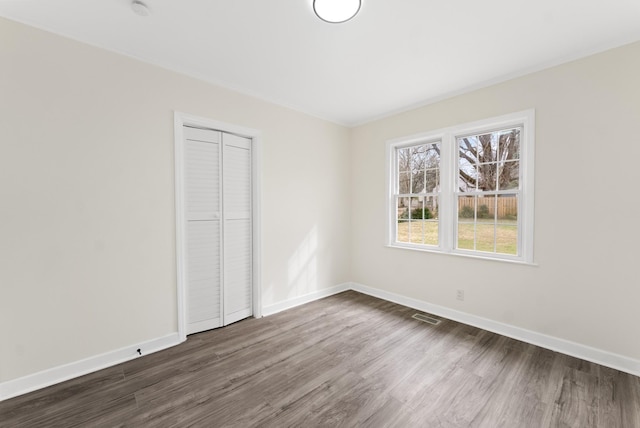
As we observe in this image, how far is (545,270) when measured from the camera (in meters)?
2.64

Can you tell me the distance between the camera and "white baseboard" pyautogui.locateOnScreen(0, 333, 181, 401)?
1961 millimetres

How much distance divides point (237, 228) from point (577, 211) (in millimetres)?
3477

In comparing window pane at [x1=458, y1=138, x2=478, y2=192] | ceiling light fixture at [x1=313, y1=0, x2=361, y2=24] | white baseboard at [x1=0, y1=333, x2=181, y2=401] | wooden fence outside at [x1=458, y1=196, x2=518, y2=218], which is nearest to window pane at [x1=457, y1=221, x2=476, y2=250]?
wooden fence outside at [x1=458, y1=196, x2=518, y2=218]

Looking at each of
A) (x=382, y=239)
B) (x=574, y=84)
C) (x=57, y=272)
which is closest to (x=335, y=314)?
(x=382, y=239)

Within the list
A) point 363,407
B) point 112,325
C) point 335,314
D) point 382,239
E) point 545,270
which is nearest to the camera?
point 363,407

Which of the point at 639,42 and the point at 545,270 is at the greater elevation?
the point at 639,42

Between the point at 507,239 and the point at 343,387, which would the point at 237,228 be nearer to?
the point at 343,387

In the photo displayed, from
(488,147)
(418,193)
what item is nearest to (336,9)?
(488,147)

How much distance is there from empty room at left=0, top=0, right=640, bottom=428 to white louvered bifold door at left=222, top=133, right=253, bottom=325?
0.03 metres

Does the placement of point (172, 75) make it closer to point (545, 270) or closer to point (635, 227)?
point (545, 270)

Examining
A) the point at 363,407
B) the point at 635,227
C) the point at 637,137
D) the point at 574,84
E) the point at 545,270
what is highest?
the point at 574,84

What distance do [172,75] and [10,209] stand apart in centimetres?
171

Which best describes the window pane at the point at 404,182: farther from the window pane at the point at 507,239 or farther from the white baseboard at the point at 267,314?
the white baseboard at the point at 267,314

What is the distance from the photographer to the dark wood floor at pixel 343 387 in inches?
69.0
